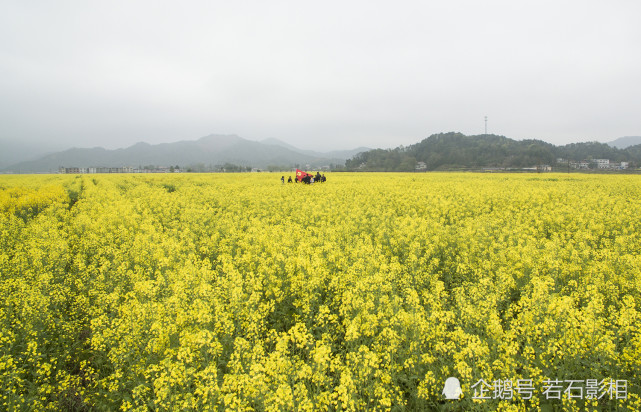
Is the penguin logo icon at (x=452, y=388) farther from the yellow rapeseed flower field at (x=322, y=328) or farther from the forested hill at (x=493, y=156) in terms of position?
the forested hill at (x=493, y=156)

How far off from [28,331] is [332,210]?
1144cm

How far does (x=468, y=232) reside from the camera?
983 centimetres

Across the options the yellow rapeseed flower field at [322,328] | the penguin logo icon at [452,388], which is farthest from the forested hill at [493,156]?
the penguin logo icon at [452,388]

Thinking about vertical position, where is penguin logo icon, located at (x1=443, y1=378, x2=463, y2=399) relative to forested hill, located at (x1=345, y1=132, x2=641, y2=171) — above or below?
below

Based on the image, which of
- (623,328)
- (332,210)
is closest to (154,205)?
(332,210)

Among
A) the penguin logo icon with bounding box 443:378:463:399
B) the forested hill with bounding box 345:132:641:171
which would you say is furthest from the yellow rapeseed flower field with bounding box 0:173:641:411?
the forested hill with bounding box 345:132:641:171

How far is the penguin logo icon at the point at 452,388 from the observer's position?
12.3 feet

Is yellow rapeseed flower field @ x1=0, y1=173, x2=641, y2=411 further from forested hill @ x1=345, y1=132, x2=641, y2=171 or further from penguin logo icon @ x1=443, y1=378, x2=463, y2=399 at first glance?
forested hill @ x1=345, y1=132, x2=641, y2=171

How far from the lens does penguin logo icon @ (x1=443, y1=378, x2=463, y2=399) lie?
375 centimetres

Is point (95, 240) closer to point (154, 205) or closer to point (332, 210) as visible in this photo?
point (154, 205)

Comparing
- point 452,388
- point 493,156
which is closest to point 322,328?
point 452,388

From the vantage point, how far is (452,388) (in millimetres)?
3799

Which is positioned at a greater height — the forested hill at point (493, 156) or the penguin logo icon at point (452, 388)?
the forested hill at point (493, 156)

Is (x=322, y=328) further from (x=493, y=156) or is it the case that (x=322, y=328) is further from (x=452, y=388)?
(x=493, y=156)
